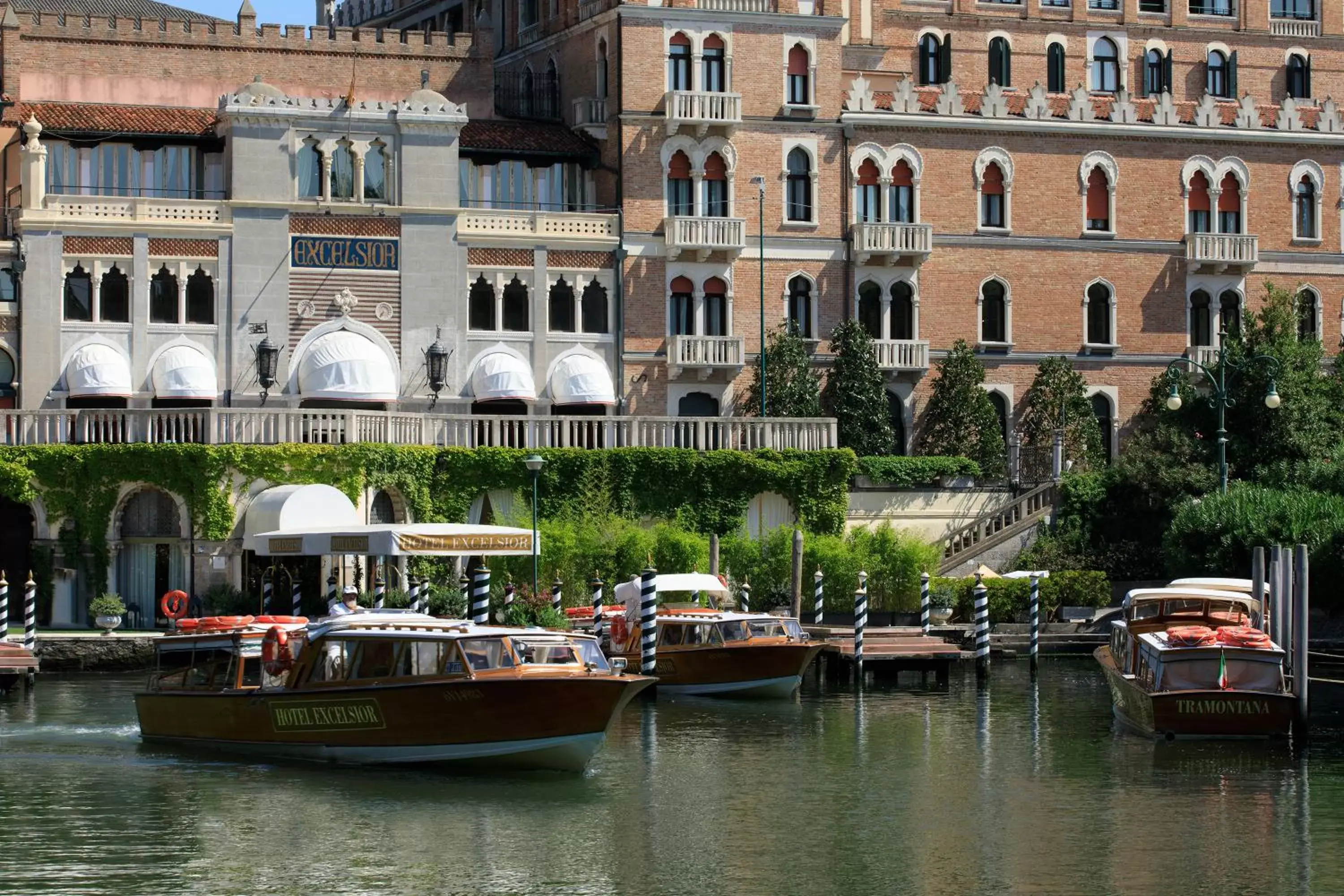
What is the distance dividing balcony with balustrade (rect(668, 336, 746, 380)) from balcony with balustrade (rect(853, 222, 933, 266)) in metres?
4.33

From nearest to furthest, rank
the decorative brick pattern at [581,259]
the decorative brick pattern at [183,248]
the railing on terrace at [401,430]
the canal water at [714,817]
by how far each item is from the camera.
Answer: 1. the canal water at [714,817]
2. the railing on terrace at [401,430]
3. the decorative brick pattern at [183,248]
4. the decorative brick pattern at [581,259]

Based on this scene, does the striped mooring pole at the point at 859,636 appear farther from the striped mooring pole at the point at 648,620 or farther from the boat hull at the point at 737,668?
the striped mooring pole at the point at 648,620

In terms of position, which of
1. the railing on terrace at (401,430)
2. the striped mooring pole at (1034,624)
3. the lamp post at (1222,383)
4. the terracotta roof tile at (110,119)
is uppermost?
the terracotta roof tile at (110,119)

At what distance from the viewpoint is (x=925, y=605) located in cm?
5259

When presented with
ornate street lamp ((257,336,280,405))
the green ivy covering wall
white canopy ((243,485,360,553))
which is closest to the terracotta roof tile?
ornate street lamp ((257,336,280,405))

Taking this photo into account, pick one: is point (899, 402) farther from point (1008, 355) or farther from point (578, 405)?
point (578, 405)

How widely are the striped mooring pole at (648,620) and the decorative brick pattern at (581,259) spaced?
18.2 meters

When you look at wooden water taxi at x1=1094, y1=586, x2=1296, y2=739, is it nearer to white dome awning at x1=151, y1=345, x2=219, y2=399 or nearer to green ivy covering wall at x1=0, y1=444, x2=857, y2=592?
green ivy covering wall at x1=0, y1=444, x2=857, y2=592

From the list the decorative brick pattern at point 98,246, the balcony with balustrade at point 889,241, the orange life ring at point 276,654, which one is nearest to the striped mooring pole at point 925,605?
the balcony with balustrade at point 889,241

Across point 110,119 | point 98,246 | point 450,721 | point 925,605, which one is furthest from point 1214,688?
point 110,119

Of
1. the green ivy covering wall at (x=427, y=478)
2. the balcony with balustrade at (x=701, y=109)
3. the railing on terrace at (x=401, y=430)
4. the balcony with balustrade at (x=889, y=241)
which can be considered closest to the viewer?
the green ivy covering wall at (x=427, y=478)

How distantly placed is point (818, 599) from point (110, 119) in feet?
73.0

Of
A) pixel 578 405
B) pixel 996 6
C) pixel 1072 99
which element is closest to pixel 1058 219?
pixel 1072 99

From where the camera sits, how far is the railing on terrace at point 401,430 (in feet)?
175
